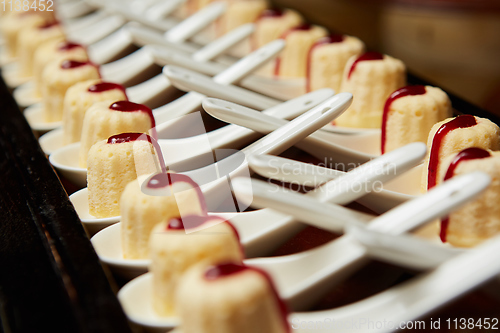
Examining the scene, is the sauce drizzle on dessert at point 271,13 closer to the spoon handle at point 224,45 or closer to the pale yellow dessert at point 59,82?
the spoon handle at point 224,45

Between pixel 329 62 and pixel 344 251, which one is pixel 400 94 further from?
pixel 344 251

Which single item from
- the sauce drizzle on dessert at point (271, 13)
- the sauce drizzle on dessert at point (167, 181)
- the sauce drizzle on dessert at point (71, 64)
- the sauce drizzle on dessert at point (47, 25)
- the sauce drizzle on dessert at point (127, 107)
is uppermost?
the sauce drizzle on dessert at point (47, 25)

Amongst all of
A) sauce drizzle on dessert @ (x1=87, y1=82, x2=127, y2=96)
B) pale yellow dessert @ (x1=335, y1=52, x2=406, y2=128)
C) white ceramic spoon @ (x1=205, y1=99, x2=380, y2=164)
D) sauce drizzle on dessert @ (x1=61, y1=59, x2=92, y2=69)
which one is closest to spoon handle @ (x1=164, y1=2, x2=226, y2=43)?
sauce drizzle on dessert @ (x1=61, y1=59, x2=92, y2=69)

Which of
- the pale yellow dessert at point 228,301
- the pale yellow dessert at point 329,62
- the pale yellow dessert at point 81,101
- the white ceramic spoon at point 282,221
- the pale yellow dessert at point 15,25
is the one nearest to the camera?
the pale yellow dessert at point 228,301

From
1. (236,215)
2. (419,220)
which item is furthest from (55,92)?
(419,220)

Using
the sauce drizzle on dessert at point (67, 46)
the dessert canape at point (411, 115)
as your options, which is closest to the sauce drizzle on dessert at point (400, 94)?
the dessert canape at point (411, 115)

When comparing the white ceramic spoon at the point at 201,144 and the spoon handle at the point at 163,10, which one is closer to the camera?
the white ceramic spoon at the point at 201,144

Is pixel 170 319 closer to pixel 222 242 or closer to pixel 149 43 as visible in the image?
pixel 222 242
